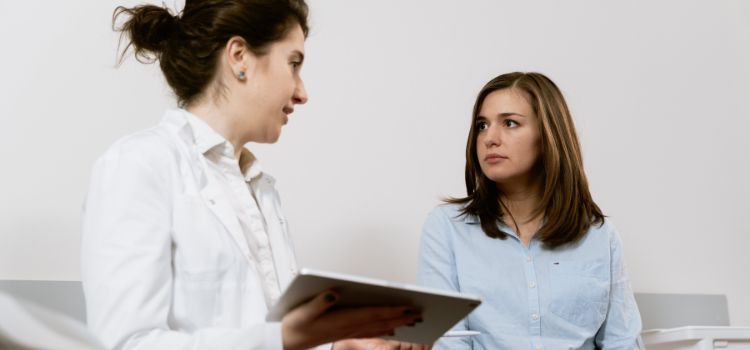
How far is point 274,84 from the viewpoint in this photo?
1265 millimetres

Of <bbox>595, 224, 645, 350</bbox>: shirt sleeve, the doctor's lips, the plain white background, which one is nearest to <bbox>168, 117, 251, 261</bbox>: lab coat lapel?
the plain white background

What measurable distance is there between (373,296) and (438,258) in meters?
0.84

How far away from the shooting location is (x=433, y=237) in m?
1.78

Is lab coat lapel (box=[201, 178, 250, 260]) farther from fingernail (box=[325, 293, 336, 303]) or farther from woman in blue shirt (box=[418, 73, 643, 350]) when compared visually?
woman in blue shirt (box=[418, 73, 643, 350])

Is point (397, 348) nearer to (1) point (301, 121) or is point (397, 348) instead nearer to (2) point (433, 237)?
(2) point (433, 237)

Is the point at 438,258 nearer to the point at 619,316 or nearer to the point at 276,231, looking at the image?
the point at 619,316

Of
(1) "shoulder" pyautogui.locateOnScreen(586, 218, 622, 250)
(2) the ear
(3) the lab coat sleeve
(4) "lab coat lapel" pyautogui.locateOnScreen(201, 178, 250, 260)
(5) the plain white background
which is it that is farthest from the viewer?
(1) "shoulder" pyautogui.locateOnScreen(586, 218, 622, 250)

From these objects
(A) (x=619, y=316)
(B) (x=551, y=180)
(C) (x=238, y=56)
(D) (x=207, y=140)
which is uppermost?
(C) (x=238, y=56)

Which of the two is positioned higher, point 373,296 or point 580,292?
point 373,296

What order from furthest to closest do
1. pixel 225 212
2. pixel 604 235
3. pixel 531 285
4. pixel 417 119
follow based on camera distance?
pixel 417 119 < pixel 604 235 < pixel 531 285 < pixel 225 212

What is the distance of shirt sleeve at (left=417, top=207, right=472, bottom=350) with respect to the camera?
67.6 inches

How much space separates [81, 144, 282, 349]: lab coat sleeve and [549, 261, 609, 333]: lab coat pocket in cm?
89

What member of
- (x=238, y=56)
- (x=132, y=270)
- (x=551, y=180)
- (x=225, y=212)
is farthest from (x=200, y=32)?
(x=551, y=180)

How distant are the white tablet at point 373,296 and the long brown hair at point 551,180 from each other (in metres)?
0.75
